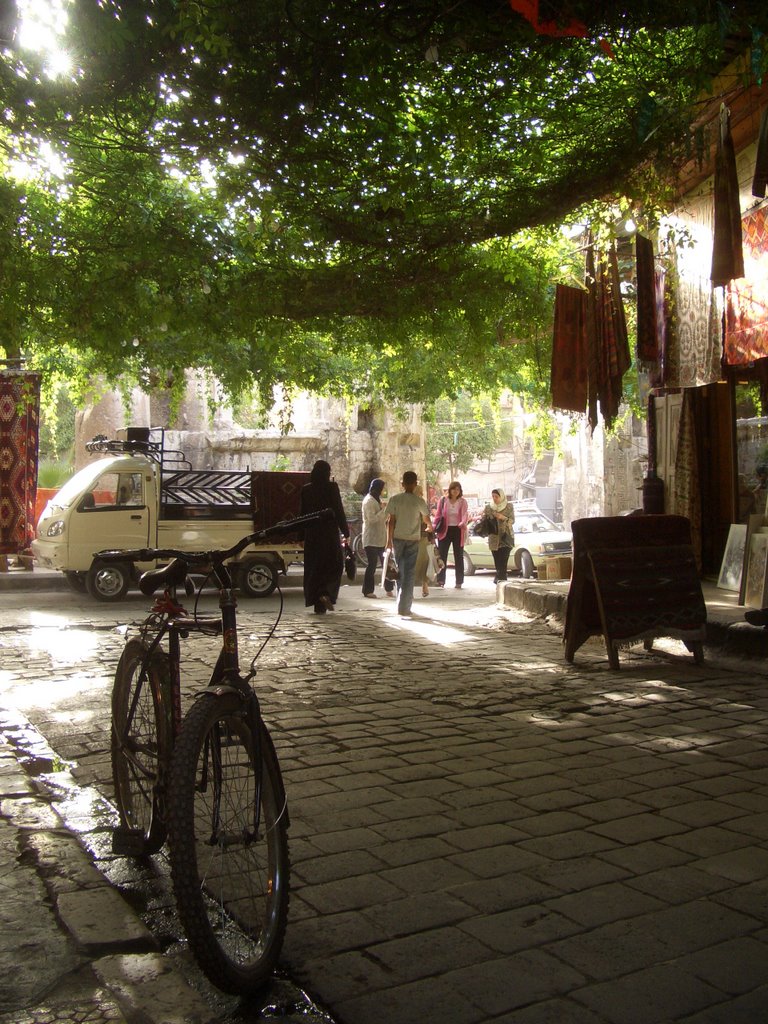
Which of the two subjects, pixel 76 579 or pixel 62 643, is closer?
pixel 62 643

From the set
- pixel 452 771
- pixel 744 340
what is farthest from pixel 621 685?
pixel 744 340

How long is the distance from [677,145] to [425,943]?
8.11 m

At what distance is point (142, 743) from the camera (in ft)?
11.5

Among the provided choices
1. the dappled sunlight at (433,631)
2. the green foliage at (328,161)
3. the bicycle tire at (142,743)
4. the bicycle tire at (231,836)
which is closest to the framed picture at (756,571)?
the dappled sunlight at (433,631)

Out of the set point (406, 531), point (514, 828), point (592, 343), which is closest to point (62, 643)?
point (406, 531)

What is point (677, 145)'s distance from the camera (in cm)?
911

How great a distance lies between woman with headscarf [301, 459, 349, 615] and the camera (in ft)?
39.6

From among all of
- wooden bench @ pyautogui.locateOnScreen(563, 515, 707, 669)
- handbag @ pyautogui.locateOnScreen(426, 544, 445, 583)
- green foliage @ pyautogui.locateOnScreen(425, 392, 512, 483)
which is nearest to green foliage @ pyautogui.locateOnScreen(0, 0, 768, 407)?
wooden bench @ pyautogui.locateOnScreen(563, 515, 707, 669)

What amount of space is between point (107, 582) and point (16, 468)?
3824 mm

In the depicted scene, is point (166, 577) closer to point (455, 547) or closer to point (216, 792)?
point (216, 792)

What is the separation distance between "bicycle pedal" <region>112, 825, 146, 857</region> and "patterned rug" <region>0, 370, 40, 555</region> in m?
14.1

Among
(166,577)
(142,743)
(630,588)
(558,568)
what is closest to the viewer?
(166,577)

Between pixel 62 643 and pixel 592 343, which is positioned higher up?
pixel 592 343

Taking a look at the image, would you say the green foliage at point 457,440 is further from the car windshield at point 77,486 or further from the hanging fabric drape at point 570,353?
the hanging fabric drape at point 570,353
